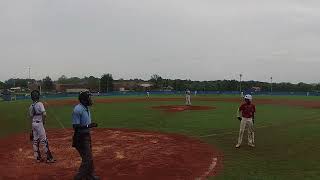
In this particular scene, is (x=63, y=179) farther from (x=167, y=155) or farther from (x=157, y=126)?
(x=157, y=126)

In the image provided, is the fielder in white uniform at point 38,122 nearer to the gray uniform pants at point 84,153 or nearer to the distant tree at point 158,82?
the gray uniform pants at point 84,153

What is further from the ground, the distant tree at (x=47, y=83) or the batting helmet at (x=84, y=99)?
the distant tree at (x=47, y=83)

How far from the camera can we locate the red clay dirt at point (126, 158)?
1108 cm

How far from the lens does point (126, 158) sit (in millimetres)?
13195

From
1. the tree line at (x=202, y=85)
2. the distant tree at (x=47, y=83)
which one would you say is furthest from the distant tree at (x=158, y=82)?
the distant tree at (x=47, y=83)

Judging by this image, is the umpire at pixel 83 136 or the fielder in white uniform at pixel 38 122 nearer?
the umpire at pixel 83 136

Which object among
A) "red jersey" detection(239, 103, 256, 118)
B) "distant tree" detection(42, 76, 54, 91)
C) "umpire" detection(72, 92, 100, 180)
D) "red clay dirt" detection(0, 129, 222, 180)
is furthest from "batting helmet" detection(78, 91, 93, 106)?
"distant tree" detection(42, 76, 54, 91)

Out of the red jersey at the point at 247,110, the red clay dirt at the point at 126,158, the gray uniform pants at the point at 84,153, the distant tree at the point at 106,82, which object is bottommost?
the red clay dirt at the point at 126,158

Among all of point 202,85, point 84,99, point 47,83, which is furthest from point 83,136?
point 47,83

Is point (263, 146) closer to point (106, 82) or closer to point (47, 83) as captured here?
point (106, 82)

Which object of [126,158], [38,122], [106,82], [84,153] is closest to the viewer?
[84,153]

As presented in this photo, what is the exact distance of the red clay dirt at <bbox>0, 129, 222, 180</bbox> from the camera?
36.4 ft

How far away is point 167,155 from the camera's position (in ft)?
45.2

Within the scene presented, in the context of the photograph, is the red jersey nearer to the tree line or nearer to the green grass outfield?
the green grass outfield
